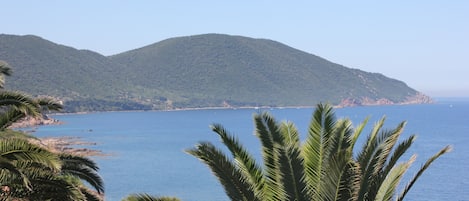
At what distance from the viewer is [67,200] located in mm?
9844

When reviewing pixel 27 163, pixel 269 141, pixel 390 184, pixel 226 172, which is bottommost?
pixel 390 184

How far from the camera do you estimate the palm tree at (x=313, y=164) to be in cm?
810

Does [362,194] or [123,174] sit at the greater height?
[123,174]

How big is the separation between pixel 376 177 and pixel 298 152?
99 centimetres

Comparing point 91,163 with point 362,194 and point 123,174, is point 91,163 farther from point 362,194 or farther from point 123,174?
point 123,174

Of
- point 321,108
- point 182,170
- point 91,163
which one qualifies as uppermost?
point 182,170

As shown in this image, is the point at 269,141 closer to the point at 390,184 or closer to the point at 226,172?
the point at 226,172

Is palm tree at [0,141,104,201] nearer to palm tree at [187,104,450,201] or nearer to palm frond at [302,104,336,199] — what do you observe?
palm tree at [187,104,450,201]

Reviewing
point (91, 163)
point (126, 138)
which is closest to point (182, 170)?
point (126, 138)

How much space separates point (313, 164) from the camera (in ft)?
27.6

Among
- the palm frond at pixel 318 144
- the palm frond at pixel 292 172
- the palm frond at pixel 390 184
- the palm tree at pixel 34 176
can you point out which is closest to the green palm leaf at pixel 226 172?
the palm frond at pixel 292 172

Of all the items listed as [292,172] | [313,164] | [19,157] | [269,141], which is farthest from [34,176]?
[313,164]

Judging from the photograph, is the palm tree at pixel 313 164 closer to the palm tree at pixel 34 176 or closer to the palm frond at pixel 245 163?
the palm frond at pixel 245 163

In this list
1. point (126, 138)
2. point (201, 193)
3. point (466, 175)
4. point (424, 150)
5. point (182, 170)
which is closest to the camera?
point (201, 193)
